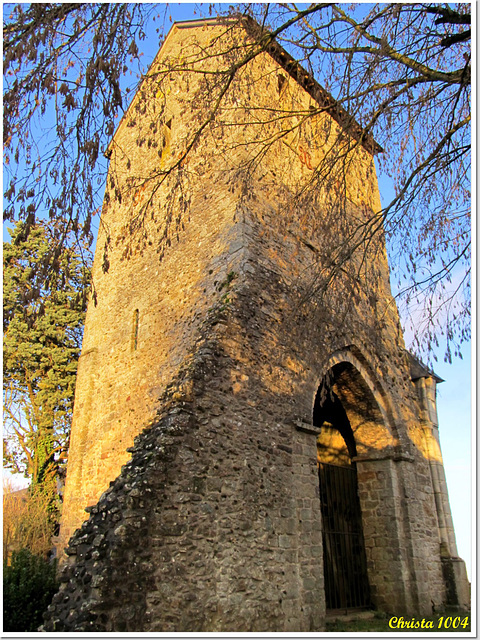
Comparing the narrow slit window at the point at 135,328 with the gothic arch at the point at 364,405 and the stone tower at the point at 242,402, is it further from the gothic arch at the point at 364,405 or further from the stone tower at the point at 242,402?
the gothic arch at the point at 364,405

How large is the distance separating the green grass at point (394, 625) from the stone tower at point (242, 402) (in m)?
0.32

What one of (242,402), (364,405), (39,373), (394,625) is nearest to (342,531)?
(394,625)

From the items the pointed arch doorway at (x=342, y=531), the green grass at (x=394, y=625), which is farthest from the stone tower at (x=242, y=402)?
the green grass at (x=394, y=625)

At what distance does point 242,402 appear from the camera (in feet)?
20.1

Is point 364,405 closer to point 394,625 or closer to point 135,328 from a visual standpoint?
point 394,625

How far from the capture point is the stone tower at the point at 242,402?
4.92 meters

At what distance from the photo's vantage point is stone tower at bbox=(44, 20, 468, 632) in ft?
16.1

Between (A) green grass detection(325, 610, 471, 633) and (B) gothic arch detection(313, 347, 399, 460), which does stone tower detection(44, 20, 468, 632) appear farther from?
(A) green grass detection(325, 610, 471, 633)

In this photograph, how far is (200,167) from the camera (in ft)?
29.4

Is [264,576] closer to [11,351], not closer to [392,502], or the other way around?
[392,502]

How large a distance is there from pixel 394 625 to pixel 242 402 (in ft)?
14.4

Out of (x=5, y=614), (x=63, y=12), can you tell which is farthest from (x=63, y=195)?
(x=5, y=614)

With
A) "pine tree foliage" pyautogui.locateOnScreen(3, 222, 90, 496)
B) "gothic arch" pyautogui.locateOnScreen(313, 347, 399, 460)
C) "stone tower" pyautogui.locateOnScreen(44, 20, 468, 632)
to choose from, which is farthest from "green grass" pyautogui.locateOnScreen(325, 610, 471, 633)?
"pine tree foliage" pyautogui.locateOnScreen(3, 222, 90, 496)

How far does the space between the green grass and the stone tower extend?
320 mm
